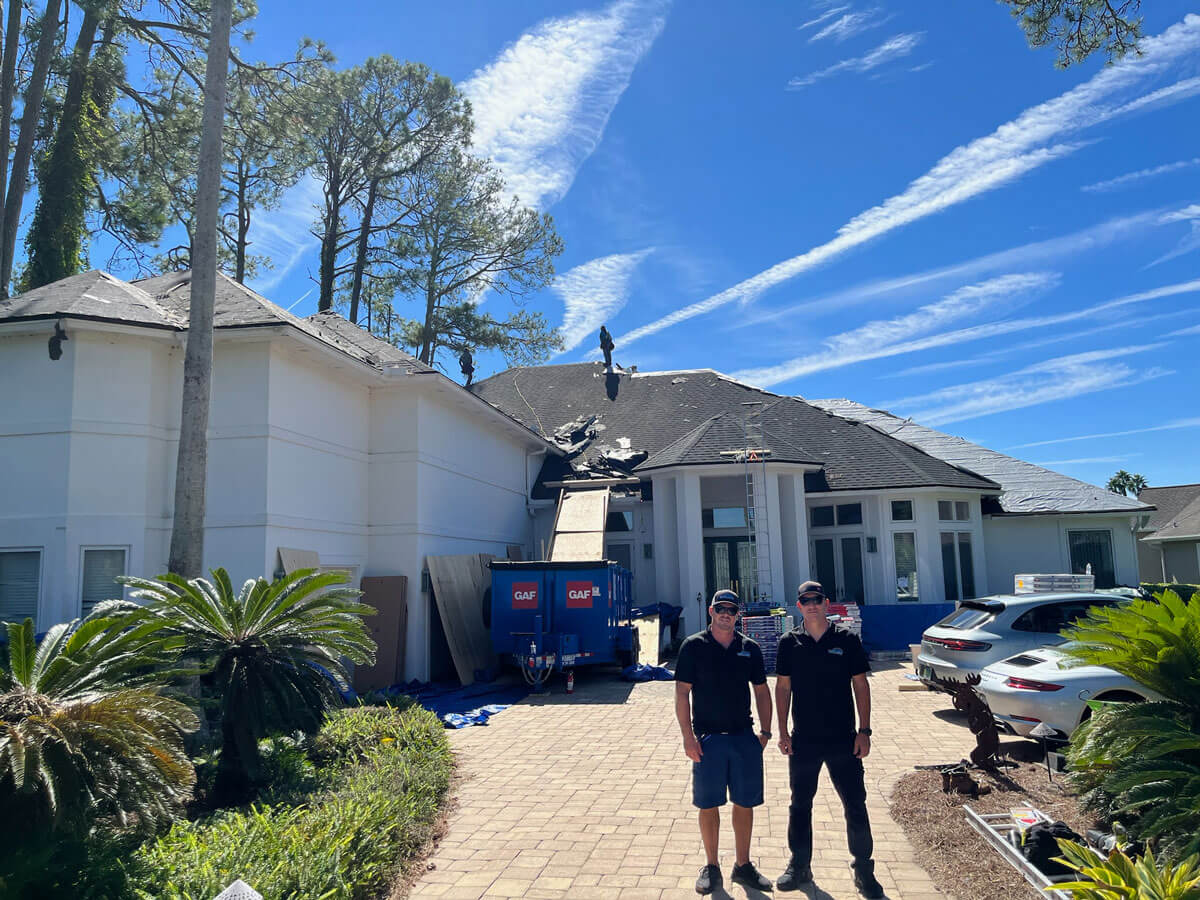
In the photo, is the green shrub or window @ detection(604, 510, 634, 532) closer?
the green shrub

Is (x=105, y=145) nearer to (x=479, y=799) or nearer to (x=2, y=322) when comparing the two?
(x=2, y=322)

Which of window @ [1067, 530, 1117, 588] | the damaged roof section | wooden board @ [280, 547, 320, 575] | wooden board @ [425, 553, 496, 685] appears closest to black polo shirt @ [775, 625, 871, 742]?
wooden board @ [280, 547, 320, 575]

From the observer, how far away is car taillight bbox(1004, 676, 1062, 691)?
8055 mm

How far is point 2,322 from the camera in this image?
11656 mm

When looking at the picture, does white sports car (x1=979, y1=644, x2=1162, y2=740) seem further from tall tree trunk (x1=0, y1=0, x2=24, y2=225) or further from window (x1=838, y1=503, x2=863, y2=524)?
tall tree trunk (x1=0, y1=0, x2=24, y2=225)

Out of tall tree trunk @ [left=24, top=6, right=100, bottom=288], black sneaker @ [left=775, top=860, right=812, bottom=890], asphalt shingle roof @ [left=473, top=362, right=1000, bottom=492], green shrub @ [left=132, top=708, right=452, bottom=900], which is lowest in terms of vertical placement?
black sneaker @ [left=775, top=860, right=812, bottom=890]

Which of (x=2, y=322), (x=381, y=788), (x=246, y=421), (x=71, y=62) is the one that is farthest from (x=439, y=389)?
(x=71, y=62)

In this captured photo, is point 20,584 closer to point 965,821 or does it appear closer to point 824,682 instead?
point 824,682

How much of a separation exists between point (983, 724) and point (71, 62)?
71.4 feet

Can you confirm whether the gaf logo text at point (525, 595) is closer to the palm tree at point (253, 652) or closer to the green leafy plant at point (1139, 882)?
the palm tree at point (253, 652)

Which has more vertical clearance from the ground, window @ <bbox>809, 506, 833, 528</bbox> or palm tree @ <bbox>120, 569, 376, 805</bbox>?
window @ <bbox>809, 506, 833, 528</bbox>

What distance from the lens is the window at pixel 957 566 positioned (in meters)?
19.8

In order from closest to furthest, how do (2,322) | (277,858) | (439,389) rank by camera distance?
1. (277,858)
2. (2,322)
3. (439,389)

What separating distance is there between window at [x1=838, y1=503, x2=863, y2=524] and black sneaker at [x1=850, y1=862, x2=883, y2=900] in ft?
51.2
